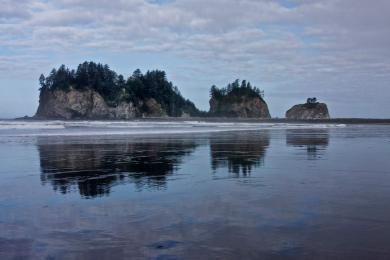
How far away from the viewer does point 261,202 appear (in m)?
7.97

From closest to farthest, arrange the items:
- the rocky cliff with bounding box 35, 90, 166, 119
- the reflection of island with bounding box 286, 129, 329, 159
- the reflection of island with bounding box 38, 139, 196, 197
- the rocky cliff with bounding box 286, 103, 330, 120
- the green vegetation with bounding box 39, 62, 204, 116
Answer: the reflection of island with bounding box 38, 139, 196, 197, the reflection of island with bounding box 286, 129, 329, 159, the rocky cliff with bounding box 35, 90, 166, 119, the green vegetation with bounding box 39, 62, 204, 116, the rocky cliff with bounding box 286, 103, 330, 120

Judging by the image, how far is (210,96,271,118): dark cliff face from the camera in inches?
7042

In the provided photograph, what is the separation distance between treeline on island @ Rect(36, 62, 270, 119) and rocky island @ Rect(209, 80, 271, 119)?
16053 millimetres

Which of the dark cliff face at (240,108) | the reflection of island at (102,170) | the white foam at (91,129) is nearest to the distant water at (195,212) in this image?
the reflection of island at (102,170)

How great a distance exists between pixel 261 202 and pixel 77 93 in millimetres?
134582

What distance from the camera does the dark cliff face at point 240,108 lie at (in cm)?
17888

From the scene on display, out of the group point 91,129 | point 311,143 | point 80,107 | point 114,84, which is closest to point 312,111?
point 114,84

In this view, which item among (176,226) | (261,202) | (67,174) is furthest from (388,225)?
(67,174)

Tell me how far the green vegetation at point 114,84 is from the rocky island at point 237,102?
A: 76.9 feet

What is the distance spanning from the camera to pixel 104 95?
141 meters

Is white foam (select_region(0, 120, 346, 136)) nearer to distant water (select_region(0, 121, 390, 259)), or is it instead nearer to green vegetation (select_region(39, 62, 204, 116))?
distant water (select_region(0, 121, 390, 259))

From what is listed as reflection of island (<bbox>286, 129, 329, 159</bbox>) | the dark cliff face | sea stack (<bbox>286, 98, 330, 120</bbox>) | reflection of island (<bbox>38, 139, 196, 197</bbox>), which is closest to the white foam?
reflection of island (<bbox>286, 129, 329, 159</bbox>)

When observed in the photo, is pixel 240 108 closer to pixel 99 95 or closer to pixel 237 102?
pixel 237 102

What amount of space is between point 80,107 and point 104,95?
33.4 ft
